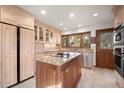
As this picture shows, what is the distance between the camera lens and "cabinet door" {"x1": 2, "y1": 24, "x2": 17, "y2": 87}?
8.37ft

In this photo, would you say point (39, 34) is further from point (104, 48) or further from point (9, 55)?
point (104, 48)

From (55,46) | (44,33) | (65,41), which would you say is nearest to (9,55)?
(44,33)

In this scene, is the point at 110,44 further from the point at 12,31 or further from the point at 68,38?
the point at 12,31

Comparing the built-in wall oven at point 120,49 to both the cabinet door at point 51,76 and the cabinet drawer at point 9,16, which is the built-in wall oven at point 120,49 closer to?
the cabinet door at point 51,76

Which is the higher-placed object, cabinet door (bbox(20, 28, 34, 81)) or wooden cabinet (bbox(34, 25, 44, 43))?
wooden cabinet (bbox(34, 25, 44, 43))

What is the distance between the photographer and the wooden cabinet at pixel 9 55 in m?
2.54

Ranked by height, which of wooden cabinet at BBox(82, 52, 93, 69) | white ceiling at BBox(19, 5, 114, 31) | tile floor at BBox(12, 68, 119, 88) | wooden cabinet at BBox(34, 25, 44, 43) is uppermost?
white ceiling at BBox(19, 5, 114, 31)

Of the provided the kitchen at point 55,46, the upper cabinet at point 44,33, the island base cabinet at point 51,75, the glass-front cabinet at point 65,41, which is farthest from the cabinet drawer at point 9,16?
the glass-front cabinet at point 65,41

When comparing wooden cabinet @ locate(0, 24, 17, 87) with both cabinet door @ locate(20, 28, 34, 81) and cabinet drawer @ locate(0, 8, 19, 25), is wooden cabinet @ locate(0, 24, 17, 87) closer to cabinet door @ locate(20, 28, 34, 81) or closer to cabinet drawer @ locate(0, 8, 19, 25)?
cabinet drawer @ locate(0, 8, 19, 25)

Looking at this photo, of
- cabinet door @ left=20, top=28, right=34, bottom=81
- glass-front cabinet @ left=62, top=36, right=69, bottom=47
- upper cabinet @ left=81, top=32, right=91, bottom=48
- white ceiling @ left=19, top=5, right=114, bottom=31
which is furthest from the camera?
glass-front cabinet @ left=62, top=36, right=69, bottom=47

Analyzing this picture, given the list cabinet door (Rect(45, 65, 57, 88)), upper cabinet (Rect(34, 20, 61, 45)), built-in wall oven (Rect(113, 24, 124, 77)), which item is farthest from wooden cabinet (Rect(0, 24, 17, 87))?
built-in wall oven (Rect(113, 24, 124, 77))

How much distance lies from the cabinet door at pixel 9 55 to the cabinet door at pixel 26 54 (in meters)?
0.26

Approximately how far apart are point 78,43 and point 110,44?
194 centimetres

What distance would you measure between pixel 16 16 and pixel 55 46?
350cm
